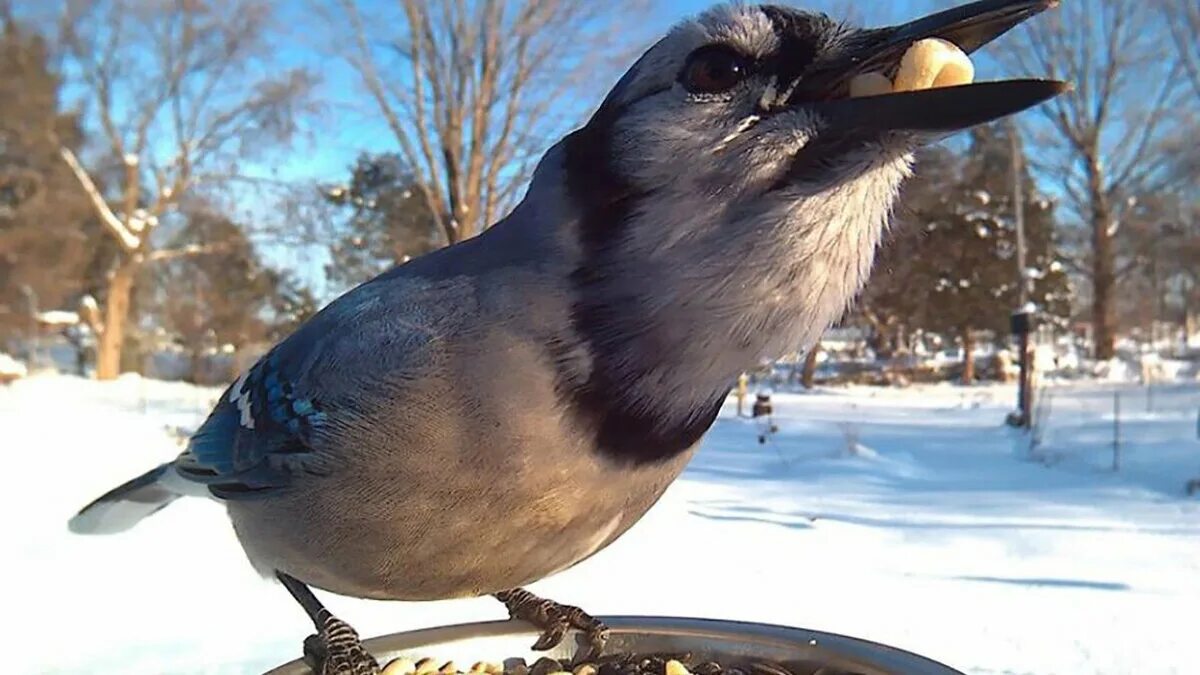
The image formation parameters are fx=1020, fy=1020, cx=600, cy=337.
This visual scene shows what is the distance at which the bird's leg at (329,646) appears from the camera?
1121mm

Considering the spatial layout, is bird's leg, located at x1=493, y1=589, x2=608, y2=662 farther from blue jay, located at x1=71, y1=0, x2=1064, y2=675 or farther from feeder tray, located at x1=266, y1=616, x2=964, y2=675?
blue jay, located at x1=71, y1=0, x2=1064, y2=675

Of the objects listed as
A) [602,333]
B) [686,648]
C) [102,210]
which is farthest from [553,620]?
[102,210]

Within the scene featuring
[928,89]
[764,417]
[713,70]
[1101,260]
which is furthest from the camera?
[1101,260]

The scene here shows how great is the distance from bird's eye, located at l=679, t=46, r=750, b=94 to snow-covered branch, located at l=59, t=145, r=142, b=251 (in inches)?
655

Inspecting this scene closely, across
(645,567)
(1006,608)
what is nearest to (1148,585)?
(1006,608)

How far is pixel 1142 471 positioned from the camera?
5828 millimetres

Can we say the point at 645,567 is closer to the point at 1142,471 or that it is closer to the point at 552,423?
the point at 552,423

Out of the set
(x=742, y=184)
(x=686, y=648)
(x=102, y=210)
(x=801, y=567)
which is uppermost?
(x=102, y=210)

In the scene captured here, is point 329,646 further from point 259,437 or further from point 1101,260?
point 1101,260

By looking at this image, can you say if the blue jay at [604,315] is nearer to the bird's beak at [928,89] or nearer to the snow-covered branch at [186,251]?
the bird's beak at [928,89]

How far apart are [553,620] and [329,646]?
279mm

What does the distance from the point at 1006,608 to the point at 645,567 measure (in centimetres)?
119

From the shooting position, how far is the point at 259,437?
1.21 metres

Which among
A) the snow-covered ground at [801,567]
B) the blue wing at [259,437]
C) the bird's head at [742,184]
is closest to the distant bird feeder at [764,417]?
the snow-covered ground at [801,567]
